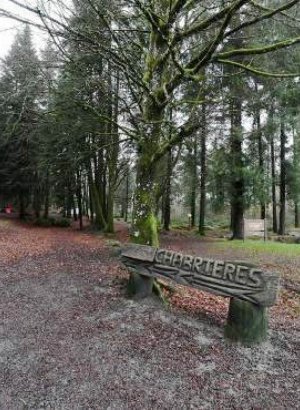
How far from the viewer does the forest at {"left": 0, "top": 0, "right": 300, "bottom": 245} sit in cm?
550

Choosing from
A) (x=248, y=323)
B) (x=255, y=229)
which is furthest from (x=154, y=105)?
(x=255, y=229)

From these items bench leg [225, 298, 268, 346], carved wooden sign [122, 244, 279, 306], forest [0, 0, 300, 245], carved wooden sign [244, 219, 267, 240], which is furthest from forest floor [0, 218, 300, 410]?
carved wooden sign [244, 219, 267, 240]

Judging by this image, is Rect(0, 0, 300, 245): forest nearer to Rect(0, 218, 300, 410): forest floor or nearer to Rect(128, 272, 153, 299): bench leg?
Rect(128, 272, 153, 299): bench leg

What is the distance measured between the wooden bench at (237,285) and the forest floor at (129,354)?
8.6 inches

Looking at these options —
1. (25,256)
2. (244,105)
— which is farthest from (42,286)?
(244,105)

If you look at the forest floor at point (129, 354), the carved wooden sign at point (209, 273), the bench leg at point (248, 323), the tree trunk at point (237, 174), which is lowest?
the forest floor at point (129, 354)

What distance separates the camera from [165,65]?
6.34m

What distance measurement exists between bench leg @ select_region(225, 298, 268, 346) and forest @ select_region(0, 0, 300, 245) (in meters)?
2.29

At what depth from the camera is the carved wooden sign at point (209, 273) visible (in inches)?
163

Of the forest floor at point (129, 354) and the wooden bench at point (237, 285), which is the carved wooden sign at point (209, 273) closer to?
the wooden bench at point (237, 285)

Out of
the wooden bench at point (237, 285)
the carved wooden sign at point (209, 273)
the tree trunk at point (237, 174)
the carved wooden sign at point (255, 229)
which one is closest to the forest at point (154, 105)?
the tree trunk at point (237, 174)

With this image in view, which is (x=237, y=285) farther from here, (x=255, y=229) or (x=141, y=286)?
(x=255, y=229)

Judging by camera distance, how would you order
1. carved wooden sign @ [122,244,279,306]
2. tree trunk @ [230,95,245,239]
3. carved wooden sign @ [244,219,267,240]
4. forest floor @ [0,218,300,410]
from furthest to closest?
carved wooden sign @ [244,219,267,240] < tree trunk @ [230,95,245,239] < carved wooden sign @ [122,244,279,306] < forest floor @ [0,218,300,410]

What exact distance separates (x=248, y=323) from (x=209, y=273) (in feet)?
2.49
